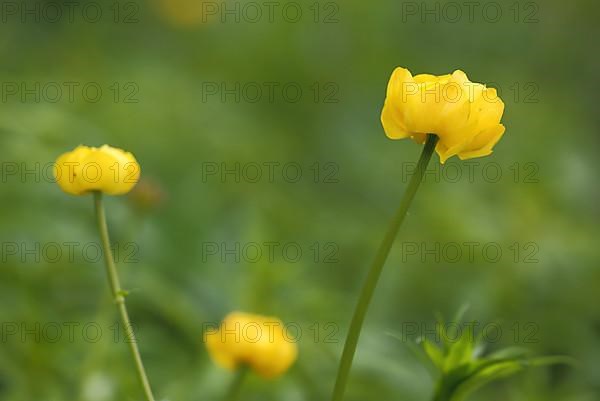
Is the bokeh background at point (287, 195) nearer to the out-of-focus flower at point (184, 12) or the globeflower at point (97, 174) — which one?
the out-of-focus flower at point (184, 12)

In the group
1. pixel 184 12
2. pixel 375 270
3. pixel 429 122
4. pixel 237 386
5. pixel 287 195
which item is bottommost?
pixel 237 386

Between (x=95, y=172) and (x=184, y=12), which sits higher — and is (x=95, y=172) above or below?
below

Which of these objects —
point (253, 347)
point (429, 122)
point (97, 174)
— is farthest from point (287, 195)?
point (429, 122)

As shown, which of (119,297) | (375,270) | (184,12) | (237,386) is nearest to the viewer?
(375,270)

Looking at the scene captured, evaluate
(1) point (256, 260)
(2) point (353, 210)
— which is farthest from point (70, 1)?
(1) point (256, 260)

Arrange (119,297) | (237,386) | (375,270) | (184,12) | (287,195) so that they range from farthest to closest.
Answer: (184,12), (287,195), (237,386), (119,297), (375,270)

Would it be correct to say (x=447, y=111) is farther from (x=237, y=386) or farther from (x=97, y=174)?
(x=237, y=386)
